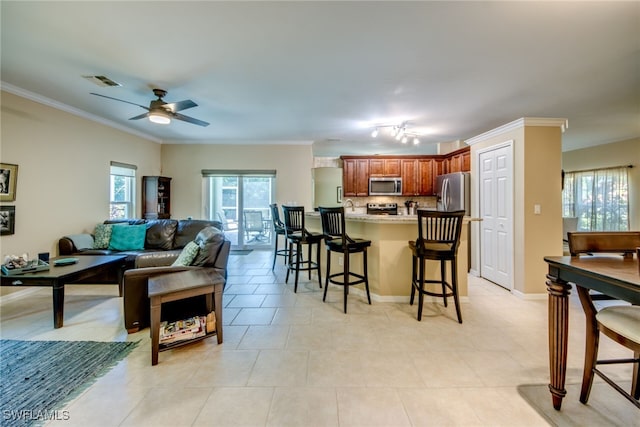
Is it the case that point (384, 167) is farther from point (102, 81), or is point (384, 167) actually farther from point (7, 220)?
point (7, 220)

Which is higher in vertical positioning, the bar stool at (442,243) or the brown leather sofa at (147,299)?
the bar stool at (442,243)

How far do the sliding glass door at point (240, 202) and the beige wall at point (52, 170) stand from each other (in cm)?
206

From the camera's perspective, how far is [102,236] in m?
4.16

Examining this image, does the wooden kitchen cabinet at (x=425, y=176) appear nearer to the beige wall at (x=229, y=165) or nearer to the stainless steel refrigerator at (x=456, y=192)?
the stainless steel refrigerator at (x=456, y=192)

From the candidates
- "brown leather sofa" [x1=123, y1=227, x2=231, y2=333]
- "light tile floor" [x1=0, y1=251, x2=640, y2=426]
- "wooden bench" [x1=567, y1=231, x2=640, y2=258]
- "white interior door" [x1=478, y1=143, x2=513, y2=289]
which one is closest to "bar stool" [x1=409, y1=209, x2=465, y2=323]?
"light tile floor" [x1=0, y1=251, x2=640, y2=426]

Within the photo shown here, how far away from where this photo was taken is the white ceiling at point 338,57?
1.92 meters

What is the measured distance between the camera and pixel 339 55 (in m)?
2.46

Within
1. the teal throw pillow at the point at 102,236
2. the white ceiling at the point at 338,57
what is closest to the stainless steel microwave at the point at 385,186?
the white ceiling at the point at 338,57

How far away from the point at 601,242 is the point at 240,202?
19.5 feet

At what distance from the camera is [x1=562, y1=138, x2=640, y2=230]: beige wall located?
5590 millimetres

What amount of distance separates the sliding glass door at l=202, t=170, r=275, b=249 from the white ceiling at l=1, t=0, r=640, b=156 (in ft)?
7.39

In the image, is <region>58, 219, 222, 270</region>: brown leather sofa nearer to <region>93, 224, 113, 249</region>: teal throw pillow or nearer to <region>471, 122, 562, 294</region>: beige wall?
<region>93, 224, 113, 249</region>: teal throw pillow

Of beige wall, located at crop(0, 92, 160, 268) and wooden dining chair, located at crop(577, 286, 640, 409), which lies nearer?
wooden dining chair, located at crop(577, 286, 640, 409)

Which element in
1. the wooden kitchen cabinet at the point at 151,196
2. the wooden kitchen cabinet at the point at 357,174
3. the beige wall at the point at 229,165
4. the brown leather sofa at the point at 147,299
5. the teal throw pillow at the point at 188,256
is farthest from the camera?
the wooden kitchen cabinet at the point at 357,174
